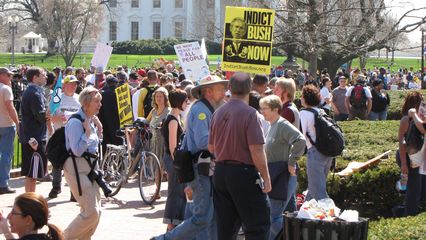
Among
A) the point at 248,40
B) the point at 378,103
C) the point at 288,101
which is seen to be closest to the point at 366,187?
the point at 288,101

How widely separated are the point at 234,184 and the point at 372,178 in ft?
13.5

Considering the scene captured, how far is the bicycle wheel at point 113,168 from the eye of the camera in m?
12.6

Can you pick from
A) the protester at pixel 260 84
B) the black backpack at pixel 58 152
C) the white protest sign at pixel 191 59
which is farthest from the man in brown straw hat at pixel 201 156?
the white protest sign at pixel 191 59

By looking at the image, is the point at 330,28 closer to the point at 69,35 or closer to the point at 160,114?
the point at 160,114

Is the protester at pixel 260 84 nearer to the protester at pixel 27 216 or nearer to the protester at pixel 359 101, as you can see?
the protester at pixel 27 216

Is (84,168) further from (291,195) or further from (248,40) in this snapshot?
(248,40)

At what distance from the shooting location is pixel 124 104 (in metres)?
13.9

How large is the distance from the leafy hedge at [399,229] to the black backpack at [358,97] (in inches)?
474

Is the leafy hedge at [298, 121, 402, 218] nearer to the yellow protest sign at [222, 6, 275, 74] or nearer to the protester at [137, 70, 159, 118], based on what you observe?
the yellow protest sign at [222, 6, 275, 74]

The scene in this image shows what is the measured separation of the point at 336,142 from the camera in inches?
363

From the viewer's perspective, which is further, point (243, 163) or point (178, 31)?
point (178, 31)

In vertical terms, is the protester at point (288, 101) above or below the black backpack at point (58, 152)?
above

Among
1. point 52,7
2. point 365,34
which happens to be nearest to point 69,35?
point 52,7

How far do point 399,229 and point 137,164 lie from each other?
608 cm
